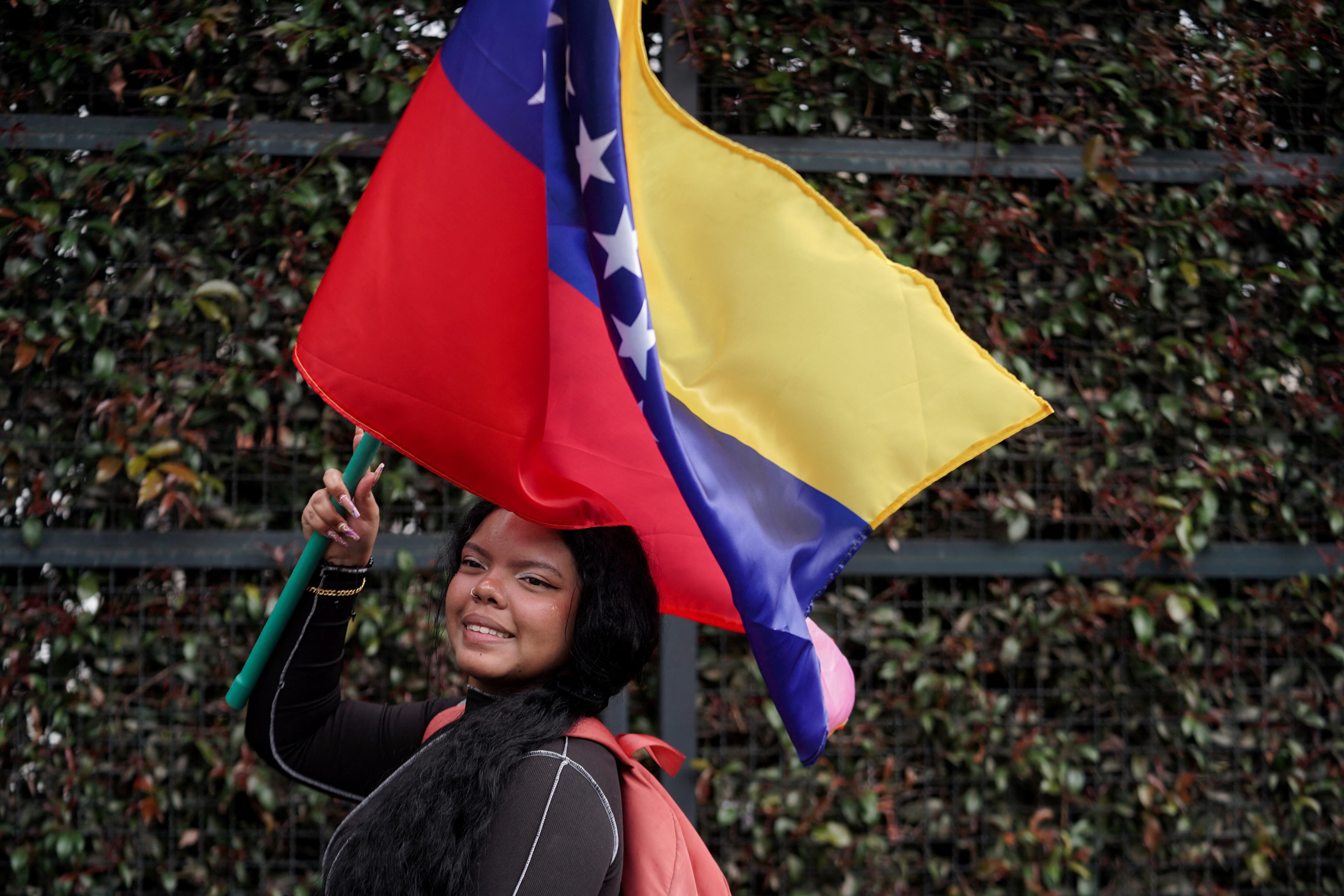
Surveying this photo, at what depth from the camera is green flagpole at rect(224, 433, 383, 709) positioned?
5.41ft

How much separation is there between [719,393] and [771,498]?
183 millimetres

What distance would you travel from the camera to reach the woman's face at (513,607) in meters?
1.48

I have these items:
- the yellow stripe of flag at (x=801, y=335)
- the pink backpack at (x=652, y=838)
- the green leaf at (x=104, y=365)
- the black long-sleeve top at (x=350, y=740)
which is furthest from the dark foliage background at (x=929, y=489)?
the yellow stripe of flag at (x=801, y=335)

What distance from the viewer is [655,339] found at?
1399 mm

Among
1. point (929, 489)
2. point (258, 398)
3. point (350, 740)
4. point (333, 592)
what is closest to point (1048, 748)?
point (929, 489)

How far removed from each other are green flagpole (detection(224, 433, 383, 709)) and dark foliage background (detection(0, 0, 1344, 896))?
979 mm

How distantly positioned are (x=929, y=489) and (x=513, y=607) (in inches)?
75.5

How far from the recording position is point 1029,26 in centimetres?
318

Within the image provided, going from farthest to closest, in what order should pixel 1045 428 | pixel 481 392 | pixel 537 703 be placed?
pixel 1045 428 < pixel 481 392 < pixel 537 703

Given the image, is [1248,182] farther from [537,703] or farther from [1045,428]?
[537,703]

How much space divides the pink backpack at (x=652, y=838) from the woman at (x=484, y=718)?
3 centimetres

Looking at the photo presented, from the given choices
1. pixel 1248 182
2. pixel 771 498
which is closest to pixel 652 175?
pixel 771 498

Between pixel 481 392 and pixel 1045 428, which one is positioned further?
pixel 1045 428

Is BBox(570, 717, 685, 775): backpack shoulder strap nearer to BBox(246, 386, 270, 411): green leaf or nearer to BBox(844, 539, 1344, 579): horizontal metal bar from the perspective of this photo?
BBox(844, 539, 1344, 579): horizontal metal bar
